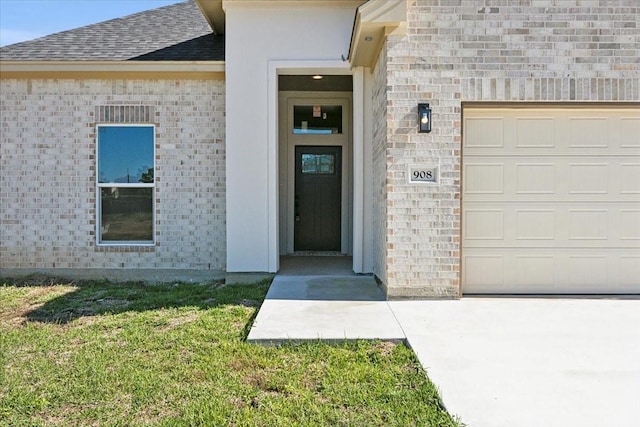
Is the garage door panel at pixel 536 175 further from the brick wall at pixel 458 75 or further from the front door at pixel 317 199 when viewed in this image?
the front door at pixel 317 199

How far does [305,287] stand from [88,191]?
14.2 ft

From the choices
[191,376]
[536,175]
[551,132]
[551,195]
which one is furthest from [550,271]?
[191,376]

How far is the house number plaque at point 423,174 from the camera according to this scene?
5719 mm

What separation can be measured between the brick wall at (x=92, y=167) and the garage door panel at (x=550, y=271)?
431 cm

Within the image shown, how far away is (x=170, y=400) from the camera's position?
3.17 meters

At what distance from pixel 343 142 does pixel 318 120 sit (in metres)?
0.74

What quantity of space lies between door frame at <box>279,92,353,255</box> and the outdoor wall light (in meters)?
4.72

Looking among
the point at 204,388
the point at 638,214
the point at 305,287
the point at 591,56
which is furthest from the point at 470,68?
the point at 204,388

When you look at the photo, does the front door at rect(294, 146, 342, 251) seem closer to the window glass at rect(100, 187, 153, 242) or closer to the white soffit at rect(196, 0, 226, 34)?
the white soffit at rect(196, 0, 226, 34)

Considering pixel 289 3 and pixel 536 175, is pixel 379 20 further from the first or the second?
pixel 536 175

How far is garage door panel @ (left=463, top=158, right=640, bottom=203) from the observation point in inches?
233

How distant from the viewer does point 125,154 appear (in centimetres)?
814

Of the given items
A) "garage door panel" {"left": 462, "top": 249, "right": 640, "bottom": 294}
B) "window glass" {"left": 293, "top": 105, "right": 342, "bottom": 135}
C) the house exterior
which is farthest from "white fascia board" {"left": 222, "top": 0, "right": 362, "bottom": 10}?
"garage door panel" {"left": 462, "top": 249, "right": 640, "bottom": 294}

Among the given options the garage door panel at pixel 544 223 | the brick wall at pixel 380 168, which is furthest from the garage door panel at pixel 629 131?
the brick wall at pixel 380 168
